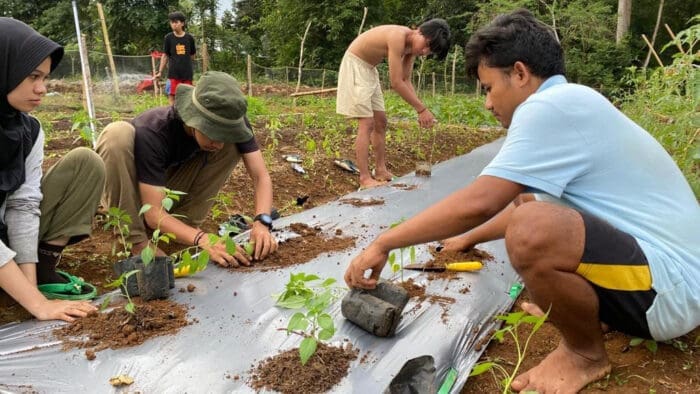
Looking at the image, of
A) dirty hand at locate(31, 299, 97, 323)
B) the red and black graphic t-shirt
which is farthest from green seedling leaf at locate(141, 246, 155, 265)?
the red and black graphic t-shirt

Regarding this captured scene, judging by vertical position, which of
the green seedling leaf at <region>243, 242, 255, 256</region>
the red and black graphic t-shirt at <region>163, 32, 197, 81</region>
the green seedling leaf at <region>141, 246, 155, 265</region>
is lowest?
the green seedling leaf at <region>243, 242, 255, 256</region>

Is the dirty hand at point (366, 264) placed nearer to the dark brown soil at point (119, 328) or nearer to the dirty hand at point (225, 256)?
the dark brown soil at point (119, 328)

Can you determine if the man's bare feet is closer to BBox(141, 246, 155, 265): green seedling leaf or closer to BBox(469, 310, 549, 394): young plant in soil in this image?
BBox(469, 310, 549, 394): young plant in soil

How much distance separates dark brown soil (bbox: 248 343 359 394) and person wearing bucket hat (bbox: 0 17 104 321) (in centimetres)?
73

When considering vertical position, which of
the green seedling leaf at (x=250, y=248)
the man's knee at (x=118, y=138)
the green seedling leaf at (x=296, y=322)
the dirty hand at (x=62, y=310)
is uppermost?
the man's knee at (x=118, y=138)

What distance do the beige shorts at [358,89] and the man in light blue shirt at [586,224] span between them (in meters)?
2.91

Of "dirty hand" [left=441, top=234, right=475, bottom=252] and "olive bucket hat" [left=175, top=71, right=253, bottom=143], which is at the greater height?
"olive bucket hat" [left=175, top=71, right=253, bottom=143]

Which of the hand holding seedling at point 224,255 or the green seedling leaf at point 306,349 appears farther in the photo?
the hand holding seedling at point 224,255

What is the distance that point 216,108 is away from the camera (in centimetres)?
210

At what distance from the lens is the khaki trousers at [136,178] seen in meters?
2.27

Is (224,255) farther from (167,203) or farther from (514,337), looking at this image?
(514,337)

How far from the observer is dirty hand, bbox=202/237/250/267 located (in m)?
2.17

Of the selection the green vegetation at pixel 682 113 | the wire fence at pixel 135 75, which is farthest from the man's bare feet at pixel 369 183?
the wire fence at pixel 135 75

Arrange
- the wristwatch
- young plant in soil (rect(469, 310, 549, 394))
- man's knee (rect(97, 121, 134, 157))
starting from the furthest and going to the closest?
the wristwatch, man's knee (rect(97, 121, 134, 157)), young plant in soil (rect(469, 310, 549, 394))
